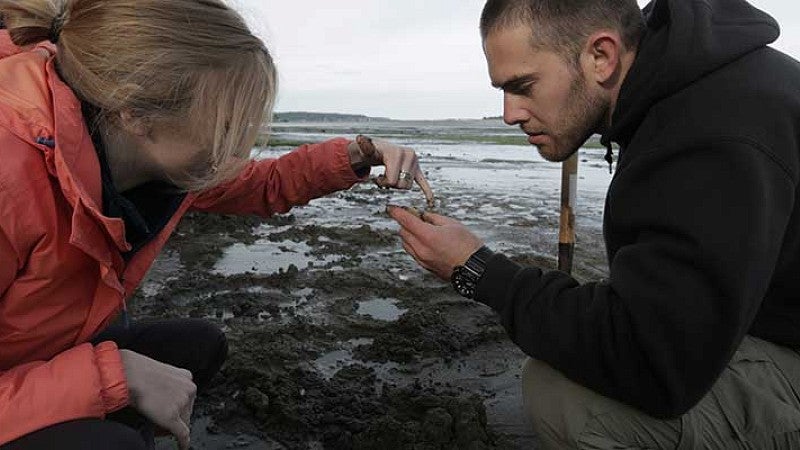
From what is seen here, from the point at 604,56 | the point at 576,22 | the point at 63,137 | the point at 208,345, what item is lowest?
the point at 208,345

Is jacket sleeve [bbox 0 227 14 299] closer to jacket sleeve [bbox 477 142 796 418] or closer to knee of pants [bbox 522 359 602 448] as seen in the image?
jacket sleeve [bbox 477 142 796 418]

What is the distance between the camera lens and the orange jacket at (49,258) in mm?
1760

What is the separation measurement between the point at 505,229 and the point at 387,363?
16.4ft

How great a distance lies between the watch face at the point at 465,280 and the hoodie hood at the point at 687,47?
772mm

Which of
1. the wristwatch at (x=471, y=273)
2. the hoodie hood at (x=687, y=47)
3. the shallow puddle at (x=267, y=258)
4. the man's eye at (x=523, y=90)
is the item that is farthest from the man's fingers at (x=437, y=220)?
the shallow puddle at (x=267, y=258)

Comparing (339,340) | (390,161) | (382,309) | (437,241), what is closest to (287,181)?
(390,161)

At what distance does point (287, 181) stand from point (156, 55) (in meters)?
1.40

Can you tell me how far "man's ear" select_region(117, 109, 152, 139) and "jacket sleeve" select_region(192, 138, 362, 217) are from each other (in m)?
1.10

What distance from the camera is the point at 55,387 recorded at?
1.77m

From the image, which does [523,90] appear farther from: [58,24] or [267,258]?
[267,258]

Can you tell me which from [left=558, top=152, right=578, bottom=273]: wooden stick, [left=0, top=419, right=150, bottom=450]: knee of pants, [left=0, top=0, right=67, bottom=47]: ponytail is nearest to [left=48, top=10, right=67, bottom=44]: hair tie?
[left=0, top=0, right=67, bottom=47]: ponytail

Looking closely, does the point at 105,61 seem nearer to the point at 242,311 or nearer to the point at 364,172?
the point at 364,172

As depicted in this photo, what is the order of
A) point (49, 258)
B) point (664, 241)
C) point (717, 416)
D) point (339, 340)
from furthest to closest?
point (339, 340) < point (717, 416) < point (664, 241) < point (49, 258)

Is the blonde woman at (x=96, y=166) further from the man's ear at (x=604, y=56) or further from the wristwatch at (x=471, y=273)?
the man's ear at (x=604, y=56)
